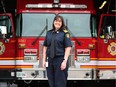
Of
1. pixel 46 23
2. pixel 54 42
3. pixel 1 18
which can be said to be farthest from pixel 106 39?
pixel 54 42

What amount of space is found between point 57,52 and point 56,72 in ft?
1.17

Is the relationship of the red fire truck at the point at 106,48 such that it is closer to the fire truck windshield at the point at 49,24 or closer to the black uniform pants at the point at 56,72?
the fire truck windshield at the point at 49,24

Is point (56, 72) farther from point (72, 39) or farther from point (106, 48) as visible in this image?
point (106, 48)

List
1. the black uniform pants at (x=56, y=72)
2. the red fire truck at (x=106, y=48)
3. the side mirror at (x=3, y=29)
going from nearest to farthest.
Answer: the black uniform pants at (x=56, y=72) → the side mirror at (x=3, y=29) → the red fire truck at (x=106, y=48)

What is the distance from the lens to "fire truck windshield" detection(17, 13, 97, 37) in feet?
33.0

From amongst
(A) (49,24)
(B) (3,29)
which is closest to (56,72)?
(A) (49,24)

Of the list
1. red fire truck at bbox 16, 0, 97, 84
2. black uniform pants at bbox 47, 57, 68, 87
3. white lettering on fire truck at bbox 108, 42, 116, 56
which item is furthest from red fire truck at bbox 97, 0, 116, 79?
black uniform pants at bbox 47, 57, 68, 87

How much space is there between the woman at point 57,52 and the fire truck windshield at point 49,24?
10.1 ft

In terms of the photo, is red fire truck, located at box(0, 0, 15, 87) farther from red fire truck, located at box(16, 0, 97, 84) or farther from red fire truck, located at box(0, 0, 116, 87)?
red fire truck, located at box(16, 0, 97, 84)

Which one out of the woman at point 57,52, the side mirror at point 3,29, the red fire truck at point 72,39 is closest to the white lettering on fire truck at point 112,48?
the red fire truck at point 72,39

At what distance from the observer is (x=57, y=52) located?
6.89m

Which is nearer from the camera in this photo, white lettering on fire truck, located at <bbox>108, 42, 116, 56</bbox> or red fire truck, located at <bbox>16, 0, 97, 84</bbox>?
red fire truck, located at <bbox>16, 0, 97, 84</bbox>

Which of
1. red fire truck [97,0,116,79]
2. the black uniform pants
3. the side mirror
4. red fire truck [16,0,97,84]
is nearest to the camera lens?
the black uniform pants

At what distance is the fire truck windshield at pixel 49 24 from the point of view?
10.0 meters
